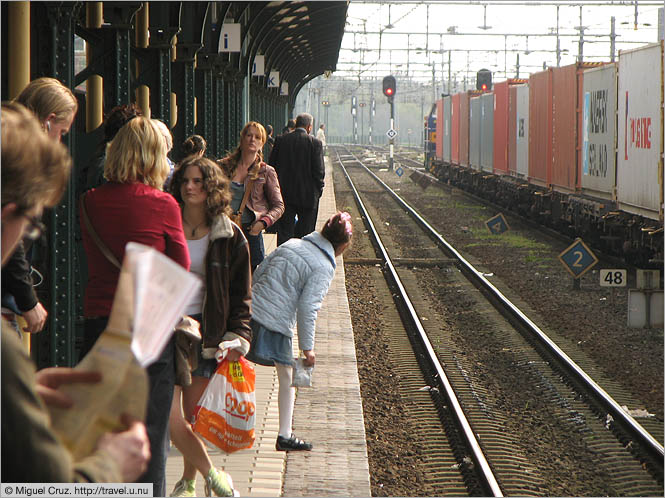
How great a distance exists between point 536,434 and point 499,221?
14.7m

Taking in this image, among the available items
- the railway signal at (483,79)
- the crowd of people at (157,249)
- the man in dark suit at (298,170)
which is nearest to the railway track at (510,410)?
the crowd of people at (157,249)

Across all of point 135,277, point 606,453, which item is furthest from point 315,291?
point 135,277

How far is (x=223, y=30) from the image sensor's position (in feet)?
42.3

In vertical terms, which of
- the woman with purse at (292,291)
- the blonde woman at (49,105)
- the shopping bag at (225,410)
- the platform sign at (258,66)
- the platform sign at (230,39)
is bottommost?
the shopping bag at (225,410)

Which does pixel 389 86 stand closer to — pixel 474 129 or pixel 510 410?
pixel 474 129

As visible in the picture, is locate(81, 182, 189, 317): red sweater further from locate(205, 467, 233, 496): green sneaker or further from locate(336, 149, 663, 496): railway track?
locate(336, 149, 663, 496): railway track

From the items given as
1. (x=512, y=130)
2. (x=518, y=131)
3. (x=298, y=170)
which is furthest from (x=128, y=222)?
(x=512, y=130)

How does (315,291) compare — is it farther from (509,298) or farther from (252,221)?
(509,298)

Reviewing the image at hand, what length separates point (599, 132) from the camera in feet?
56.0

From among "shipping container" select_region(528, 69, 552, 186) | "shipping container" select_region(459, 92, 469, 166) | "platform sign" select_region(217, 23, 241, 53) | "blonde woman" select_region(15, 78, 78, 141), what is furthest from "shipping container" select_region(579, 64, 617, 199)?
"shipping container" select_region(459, 92, 469, 166)

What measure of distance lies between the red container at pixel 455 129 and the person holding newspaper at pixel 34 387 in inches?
1432

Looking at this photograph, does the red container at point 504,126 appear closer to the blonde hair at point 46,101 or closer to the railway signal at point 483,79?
the railway signal at point 483,79

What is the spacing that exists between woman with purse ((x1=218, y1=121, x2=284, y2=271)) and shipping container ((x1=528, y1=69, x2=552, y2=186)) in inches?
569

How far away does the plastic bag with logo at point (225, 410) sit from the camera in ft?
15.2
